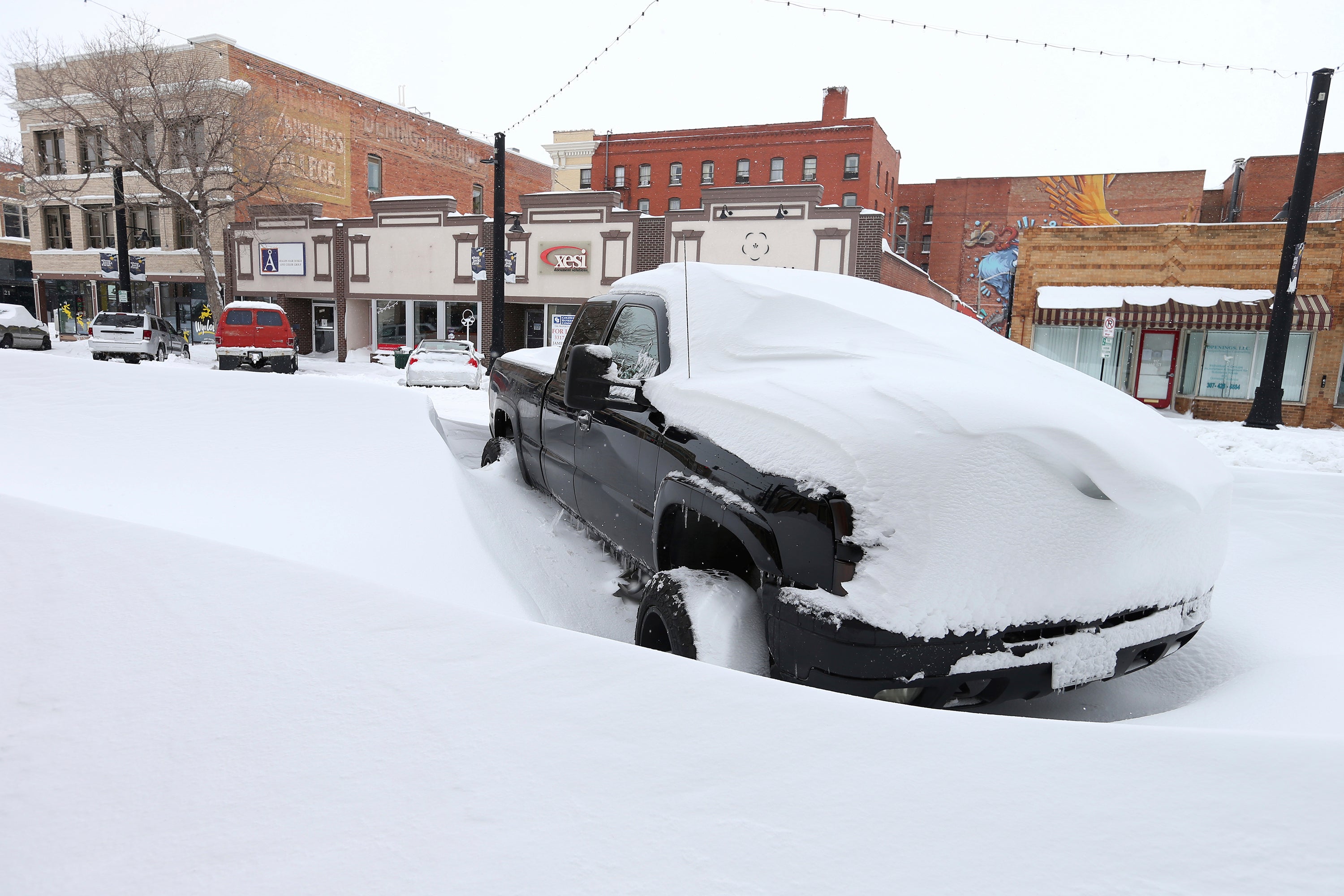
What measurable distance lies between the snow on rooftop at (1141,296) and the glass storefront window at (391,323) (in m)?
21.9

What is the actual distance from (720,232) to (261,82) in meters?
21.7

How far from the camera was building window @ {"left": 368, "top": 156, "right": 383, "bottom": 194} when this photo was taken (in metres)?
37.8

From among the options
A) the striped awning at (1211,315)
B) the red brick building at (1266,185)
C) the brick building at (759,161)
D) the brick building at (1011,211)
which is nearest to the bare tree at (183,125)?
the brick building at (759,161)

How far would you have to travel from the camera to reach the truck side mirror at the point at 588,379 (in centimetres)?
356

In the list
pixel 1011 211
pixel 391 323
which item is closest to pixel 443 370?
pixel 391 323

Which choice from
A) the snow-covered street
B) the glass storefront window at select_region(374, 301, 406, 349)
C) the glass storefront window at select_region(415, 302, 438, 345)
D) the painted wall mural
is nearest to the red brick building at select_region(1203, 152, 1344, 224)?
the painted wall mural

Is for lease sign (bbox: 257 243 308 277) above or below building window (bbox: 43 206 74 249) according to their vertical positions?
below

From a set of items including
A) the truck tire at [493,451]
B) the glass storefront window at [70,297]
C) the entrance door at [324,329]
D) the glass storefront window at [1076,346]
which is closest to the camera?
the truck tire at [493,451]

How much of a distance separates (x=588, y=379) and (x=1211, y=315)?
71.2ft

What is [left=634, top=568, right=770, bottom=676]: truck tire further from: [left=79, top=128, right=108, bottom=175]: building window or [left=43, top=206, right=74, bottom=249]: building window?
[left=43, top=206, right=74, bottom=249]: building window

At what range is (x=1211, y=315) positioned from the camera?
19656 mm

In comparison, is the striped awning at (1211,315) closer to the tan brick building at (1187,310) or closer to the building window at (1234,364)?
the tan brick building at (1187,310)

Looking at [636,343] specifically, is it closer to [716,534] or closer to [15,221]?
[716,534]

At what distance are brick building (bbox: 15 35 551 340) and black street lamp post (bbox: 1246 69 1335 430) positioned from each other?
1111 inches
